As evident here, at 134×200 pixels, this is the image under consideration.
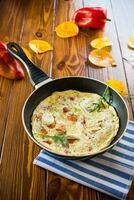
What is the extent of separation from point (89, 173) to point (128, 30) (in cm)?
86

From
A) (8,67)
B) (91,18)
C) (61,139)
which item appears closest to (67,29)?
(91,18)

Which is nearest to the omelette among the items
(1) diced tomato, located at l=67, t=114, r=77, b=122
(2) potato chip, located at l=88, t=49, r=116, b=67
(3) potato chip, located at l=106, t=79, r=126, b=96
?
(1) diced tomato, located at l=67, t=114, r=77, b=122

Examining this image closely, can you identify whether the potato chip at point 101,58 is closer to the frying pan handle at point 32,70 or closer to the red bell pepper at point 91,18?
the red bell pepper at point 91,18

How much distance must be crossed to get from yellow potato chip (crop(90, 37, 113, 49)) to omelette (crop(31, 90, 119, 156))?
393mm

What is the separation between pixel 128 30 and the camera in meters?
1.50

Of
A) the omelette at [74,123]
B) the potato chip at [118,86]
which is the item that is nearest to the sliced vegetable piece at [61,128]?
the omelette at [74,123]

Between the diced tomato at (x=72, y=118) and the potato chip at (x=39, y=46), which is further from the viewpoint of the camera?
the potato chip at (x=39, y=46)

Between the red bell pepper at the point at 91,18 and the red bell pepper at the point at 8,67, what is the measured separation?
411 millimetres

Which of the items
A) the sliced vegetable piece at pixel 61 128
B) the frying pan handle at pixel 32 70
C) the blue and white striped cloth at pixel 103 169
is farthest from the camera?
the frying pan handle at pixel 32 70

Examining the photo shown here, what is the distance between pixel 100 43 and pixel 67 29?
184mm

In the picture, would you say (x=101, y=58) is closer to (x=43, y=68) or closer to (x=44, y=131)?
(x=43, y=68)

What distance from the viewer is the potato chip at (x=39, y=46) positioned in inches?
53.4

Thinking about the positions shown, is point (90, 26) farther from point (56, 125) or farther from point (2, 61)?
point (56, 125)

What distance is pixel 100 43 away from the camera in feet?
4.60
